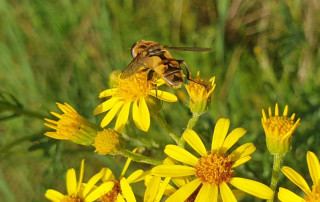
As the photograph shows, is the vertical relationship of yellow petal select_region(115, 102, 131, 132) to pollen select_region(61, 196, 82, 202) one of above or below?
above

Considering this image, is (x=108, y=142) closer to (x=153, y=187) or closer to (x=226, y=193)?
(x=153, y=187)

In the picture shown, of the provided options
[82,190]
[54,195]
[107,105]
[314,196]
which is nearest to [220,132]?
[314,196]

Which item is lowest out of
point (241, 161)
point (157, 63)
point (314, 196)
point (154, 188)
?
point (154, 188)

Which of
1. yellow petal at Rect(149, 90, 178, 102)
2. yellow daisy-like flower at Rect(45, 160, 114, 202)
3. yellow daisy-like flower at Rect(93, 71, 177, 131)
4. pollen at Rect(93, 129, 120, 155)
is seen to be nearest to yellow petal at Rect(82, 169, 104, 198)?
yellow daisy-like flower at Rect(45, 160, 114, 202)

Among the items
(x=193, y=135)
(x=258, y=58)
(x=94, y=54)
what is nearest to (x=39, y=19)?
(x=94, y=54)

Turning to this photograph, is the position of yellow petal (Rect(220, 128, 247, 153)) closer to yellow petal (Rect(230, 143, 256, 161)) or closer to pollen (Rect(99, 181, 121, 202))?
yellow petal (Rect(230, 143, 256, 161))

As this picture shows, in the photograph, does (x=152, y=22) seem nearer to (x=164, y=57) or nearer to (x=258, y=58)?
(x=258, y=58)

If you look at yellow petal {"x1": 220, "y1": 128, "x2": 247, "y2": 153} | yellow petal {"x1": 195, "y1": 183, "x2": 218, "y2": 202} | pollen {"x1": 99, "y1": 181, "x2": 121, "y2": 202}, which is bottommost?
pollen {"x1": 99, "y1": 181, "x2": 121, "y2": 202}
